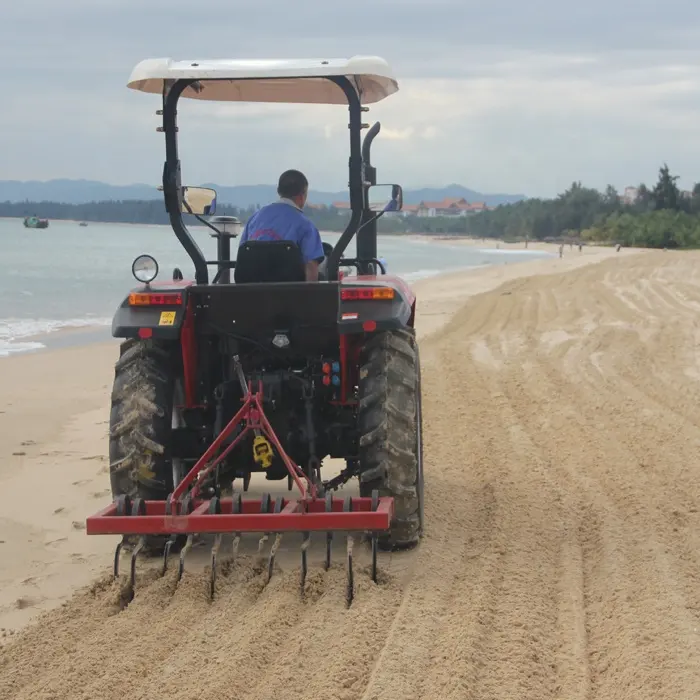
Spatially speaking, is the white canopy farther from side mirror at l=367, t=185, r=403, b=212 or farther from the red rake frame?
the red rake frame

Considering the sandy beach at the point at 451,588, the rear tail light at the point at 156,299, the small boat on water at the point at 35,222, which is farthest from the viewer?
the small boat on water at the point at 35,222

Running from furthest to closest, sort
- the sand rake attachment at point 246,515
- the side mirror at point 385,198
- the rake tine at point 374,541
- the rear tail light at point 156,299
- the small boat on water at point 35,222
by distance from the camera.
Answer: the small boat on water at point 35,222
the side mirror at point 385,198
the rear tail light at point 156,299
the rake tine at point 374,541
the sand rake attachment at point 246,515

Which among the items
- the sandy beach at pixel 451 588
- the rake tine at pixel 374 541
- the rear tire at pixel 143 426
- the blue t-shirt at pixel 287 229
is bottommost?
the sandy beach at pixel 451 588

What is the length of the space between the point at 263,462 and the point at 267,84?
2335 mm

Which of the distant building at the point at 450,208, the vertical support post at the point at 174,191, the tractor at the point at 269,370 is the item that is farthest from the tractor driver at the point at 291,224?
the distant building at the point at 450,208

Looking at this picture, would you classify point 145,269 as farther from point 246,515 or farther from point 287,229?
point 246,515

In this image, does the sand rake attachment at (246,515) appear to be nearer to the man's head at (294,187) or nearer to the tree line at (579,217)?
the man's head at (294,187)

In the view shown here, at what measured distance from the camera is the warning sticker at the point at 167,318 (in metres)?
4.93

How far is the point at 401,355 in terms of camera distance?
5.02 m

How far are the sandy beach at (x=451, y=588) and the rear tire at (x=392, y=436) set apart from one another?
17 centimetres

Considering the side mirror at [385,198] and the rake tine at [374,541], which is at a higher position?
the side mirror at [385,198]

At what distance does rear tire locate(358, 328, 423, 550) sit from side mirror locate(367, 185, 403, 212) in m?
0.63

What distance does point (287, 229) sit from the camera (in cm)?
526

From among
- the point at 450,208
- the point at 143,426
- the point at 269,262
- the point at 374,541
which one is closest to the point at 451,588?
the point at 374,541
